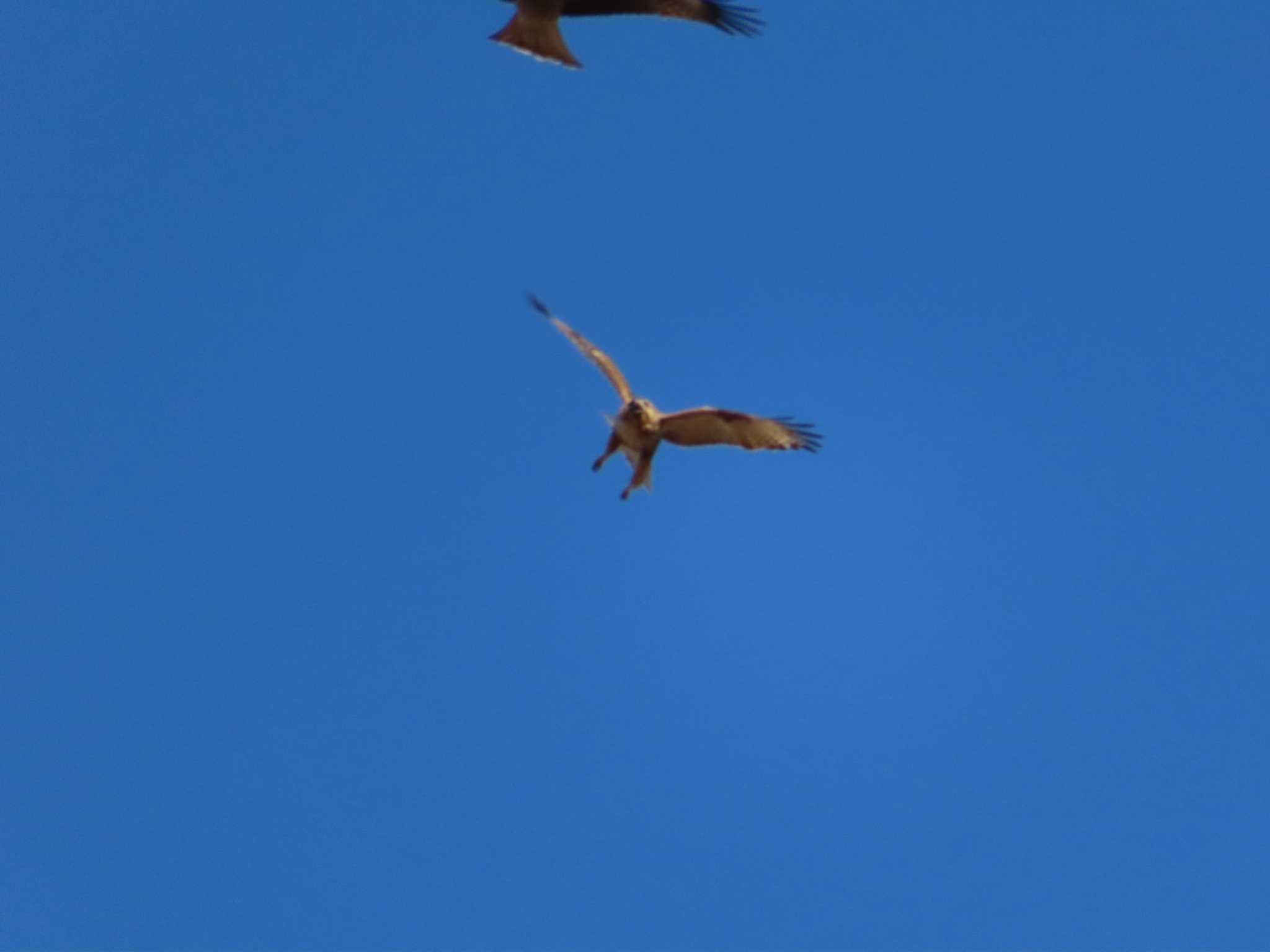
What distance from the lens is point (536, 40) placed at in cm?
1052

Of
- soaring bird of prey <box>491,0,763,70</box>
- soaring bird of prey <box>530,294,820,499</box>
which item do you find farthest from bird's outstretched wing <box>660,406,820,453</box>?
soaring bird of prey <box>491,0,763,70</box>

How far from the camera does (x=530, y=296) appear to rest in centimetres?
1068

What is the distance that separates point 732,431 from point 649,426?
3.00 ft

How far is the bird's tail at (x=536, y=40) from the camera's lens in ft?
34.4

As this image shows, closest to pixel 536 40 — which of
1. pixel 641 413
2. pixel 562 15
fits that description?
pixel 562 15

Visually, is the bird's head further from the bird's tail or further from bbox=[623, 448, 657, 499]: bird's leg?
the bird's tail

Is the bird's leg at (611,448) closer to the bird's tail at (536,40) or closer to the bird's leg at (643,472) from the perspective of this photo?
the bird's leg at (643,472)

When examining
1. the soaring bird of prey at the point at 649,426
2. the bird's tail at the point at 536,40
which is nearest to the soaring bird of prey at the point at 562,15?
the bird's tail at the point at 536,40

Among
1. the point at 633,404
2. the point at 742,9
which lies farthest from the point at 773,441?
the point at 742,9

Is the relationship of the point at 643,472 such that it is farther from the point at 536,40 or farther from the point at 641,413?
the point at 536,40

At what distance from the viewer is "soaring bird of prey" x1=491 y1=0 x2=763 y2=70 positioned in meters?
A: 10.5

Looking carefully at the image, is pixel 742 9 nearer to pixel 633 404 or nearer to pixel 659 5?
pixel 659 5

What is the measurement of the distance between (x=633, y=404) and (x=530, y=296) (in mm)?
1599

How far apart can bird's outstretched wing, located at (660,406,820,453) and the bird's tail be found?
134 inches
